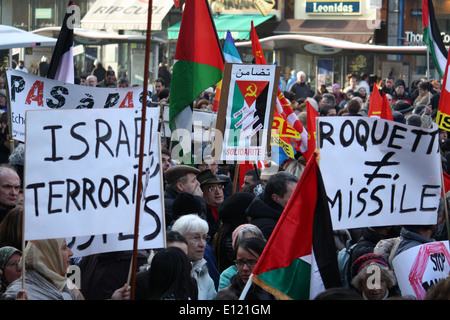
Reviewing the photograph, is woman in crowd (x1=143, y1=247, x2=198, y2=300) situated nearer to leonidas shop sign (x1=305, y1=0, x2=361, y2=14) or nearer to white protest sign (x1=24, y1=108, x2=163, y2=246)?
white protest sign (x1=24, y1=108, x2=163, y2=246)

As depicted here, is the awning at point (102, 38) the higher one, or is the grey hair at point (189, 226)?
the awning at point (102, 38)

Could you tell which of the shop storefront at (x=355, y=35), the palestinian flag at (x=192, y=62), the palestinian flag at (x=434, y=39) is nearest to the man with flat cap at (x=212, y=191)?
the palestinian flag at (x=192, y=62)

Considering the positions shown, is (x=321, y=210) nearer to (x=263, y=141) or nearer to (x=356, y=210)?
(x=356, y=210)

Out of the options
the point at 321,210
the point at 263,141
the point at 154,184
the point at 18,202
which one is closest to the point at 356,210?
the point at 321,210

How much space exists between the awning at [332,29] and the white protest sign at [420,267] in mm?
24569

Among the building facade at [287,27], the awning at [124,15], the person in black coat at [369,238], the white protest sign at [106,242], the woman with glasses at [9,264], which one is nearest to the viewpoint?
the white protest sign at [106,242]

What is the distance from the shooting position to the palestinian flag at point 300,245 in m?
3.96

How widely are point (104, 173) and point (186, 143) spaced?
12.3 feet

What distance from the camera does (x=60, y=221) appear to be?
3.98 meters

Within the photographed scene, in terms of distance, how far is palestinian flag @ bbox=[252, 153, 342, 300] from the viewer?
3959 mm

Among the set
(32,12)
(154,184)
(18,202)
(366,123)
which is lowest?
(18,202)

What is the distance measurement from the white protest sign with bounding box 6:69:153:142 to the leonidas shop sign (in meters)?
22.8

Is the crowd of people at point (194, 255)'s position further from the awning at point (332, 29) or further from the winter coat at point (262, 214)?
the awning at point (332, 29)
